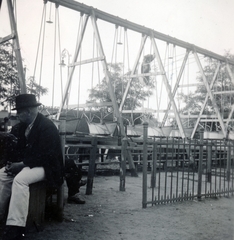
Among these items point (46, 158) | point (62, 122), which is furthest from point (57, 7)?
point (46, 158)

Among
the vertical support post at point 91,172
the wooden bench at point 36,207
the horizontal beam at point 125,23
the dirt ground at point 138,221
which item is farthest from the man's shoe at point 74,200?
the horizontal beam at point 125,23

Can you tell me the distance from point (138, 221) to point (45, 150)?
1.75 meters

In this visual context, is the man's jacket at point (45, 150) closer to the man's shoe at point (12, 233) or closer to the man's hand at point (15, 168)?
the man's hand at point (15, 168)

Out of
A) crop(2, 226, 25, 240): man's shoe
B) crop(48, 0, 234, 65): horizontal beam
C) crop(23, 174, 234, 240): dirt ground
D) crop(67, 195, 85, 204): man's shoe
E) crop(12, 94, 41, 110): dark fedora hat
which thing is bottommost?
crop(23, 174, 234, 240): dirt ground

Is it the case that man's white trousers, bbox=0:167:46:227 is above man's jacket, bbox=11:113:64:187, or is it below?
below

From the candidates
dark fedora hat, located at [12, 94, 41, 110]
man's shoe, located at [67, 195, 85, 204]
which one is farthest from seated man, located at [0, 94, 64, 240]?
man's shoe, located at [67, 195, 85, 204]

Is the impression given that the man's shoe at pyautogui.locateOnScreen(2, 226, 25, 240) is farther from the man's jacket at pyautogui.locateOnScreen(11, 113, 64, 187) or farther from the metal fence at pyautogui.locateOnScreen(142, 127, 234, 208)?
the metal fence at pyautogui.locateOnScreen(142, 127, 234, 208)

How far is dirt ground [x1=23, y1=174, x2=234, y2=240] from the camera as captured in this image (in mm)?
3600

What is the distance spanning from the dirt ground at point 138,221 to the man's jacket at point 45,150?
2.26ft

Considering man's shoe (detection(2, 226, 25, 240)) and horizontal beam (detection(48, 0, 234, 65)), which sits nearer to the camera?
man's shoe (detection(2, 226, 25, 240))

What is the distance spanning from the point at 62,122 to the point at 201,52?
1128 cm

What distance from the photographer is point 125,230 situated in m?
3.78

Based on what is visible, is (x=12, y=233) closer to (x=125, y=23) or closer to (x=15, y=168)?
(x=15, y=168)

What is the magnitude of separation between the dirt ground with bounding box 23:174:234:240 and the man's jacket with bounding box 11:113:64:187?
69 cm
